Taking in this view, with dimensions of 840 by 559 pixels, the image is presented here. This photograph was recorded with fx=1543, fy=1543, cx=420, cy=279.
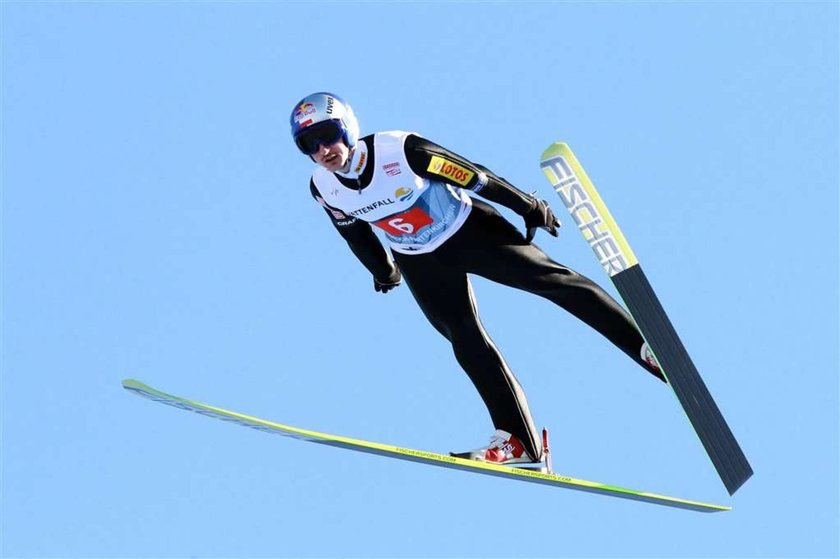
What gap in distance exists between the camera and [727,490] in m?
11.1

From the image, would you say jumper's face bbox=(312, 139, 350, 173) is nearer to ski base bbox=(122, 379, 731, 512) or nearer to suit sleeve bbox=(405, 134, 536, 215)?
suit sleeve bbox=(405, 134, 536, 215)

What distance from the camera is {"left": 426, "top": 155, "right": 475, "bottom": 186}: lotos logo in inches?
445

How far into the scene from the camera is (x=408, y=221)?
11.6m

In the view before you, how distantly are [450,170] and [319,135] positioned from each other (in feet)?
3.26

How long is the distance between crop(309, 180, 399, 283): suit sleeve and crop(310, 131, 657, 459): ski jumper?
2cm

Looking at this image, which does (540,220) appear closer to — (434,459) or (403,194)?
(403,194)

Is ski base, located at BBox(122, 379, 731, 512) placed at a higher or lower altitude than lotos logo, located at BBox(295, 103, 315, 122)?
lower

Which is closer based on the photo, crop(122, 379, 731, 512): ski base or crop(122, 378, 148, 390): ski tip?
crop(122, 379, 731, 512): ski base

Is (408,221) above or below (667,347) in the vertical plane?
above

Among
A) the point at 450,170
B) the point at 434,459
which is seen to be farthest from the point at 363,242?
the point at 434,459

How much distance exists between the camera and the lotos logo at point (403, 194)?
37.6ft

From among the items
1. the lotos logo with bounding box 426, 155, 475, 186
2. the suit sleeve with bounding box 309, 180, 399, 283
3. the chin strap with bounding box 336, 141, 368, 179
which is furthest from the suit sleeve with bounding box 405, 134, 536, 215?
the suit sleeve with bounding box 309, 180, 399, 283

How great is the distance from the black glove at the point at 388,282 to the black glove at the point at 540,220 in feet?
4.16

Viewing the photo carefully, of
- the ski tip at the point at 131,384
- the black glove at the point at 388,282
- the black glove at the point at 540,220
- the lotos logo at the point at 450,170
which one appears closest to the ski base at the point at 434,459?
the ski tip at the point at 131,384
